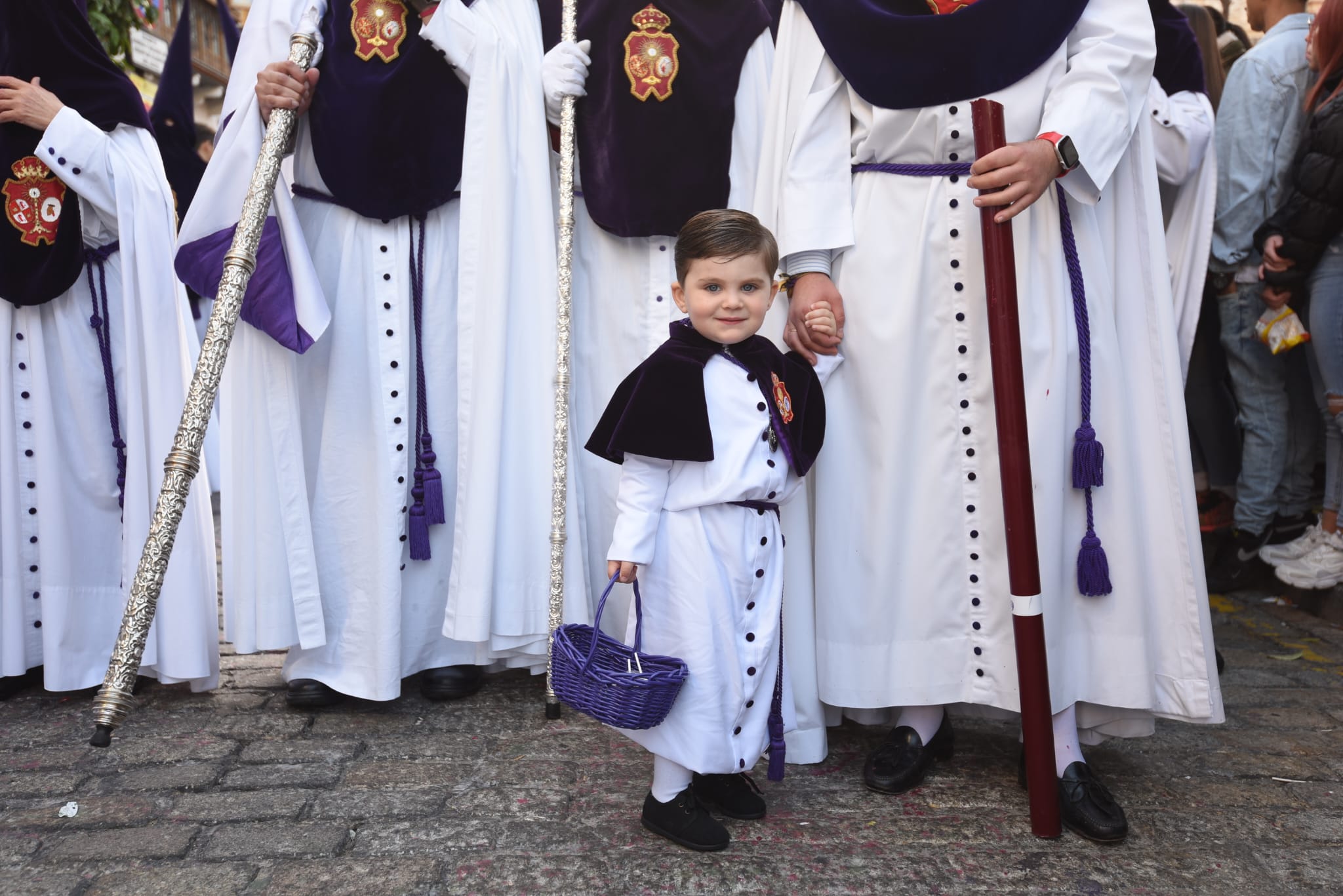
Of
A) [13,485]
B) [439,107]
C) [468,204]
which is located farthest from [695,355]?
[13,485]

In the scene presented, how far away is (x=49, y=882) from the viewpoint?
7.52 ft

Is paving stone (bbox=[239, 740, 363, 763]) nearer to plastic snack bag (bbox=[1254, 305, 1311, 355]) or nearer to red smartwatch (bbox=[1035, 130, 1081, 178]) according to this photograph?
red smartwatch (bbox=[1035, 130, 1081, 178])

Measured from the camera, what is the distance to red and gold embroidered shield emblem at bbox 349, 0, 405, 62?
11.2ft

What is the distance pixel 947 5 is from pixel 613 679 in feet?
5.67

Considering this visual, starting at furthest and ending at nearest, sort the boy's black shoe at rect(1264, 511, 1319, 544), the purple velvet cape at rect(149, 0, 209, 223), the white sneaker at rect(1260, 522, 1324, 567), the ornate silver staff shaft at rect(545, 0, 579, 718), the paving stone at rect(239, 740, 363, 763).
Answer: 1. the purple velvet cape at rect(149, 0, 209, 223)
2. the boy's black shoe at rect(1264, 511, 1319, 544)
3. the white sneaker at rect(1260, 522, 1324, 567)
4. the ornate silver staff shaft at rect(545, 0, 579, 718)
5. the paving stone at rect(239, 740, 363, 763)

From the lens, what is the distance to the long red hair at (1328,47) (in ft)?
13.4

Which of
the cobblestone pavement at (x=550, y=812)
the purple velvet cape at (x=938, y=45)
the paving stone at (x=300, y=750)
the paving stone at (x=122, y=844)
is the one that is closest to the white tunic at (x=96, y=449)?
the cobblestone pavement at (x=550, y=812)

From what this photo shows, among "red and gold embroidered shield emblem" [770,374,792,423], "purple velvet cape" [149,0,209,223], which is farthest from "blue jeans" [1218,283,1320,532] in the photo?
"purple velvet cape" [149,0,209,223]

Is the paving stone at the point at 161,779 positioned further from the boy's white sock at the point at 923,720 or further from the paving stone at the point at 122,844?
the boy's white sock at the point at 923,720

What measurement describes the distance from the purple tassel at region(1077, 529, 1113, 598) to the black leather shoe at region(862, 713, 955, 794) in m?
0.54

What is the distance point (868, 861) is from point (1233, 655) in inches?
88.8

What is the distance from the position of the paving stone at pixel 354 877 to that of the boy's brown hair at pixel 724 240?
1.36 metres

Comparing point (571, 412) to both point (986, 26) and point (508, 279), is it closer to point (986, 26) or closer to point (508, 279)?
point (508, 279)

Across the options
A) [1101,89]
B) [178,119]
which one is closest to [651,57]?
[1101,89]
